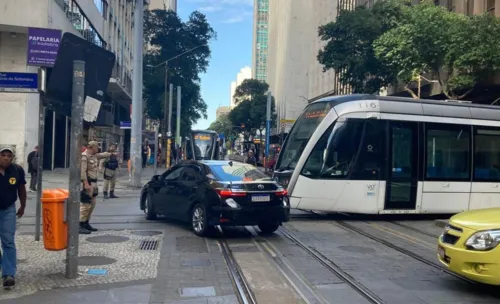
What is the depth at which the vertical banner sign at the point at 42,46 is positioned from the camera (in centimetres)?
929

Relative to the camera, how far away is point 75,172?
23.6 ft

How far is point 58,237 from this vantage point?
23.2ft

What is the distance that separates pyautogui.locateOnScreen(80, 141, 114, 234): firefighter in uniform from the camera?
1048 cm

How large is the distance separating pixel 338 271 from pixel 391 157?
6538 mm

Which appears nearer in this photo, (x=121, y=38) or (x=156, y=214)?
(x=156, y=214)

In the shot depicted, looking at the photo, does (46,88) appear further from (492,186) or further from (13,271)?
(492,186)

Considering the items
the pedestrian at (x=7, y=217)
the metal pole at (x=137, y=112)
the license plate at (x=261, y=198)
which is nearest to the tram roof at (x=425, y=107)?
the license plate at (x=261, y=198)

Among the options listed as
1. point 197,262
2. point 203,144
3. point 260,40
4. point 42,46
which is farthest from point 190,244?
point 260,40

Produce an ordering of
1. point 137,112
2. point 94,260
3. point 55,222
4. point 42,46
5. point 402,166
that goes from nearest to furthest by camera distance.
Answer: point 55,222 < point 94,260 < point 42,46 < point 402,166 < point 137,112

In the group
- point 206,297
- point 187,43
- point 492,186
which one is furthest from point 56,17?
point 187,43

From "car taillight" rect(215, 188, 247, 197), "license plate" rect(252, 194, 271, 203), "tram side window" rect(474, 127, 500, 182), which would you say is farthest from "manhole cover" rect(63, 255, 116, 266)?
"tram side window" rect(474, 127, 500, 182)

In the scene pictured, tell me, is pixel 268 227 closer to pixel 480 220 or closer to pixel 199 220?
pixel 199 220

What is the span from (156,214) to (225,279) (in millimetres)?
5859

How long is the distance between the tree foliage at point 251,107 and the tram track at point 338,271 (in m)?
74.0
